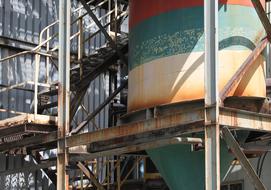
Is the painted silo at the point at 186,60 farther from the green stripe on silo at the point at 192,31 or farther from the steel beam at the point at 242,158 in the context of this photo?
the steel beam at the point at 242,158

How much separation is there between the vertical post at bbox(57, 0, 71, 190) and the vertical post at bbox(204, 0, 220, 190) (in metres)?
3.76

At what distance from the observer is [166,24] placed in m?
12.9

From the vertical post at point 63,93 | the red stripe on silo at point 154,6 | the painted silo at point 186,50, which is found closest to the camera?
the painted silo at point 186,50

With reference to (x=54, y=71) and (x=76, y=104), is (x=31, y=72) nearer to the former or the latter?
(x=54, y=71)

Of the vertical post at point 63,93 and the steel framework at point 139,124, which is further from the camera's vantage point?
the vertical post at point 63,93

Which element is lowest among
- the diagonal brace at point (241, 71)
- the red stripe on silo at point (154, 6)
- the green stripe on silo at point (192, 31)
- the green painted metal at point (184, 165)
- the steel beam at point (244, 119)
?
the green painted metal at point (184, 165)

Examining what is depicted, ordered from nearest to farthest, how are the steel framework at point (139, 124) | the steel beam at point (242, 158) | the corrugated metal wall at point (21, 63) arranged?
the steel framework at point (139, 124)
the steel beam at point (242, 158)
the corrugated metal wall at point (21, 63)

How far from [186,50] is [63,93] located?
294cm

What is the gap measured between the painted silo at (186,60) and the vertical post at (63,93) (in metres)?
1.58

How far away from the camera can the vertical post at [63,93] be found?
13523mm

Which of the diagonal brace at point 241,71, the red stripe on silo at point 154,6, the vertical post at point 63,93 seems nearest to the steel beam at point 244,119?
the diagonal brace at point 241,71

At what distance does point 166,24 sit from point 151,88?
1.33m

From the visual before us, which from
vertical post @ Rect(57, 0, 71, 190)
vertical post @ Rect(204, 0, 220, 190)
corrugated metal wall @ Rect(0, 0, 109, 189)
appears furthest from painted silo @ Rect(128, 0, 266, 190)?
corrugated metal wall @ Rect(0, 0, 109, 189)

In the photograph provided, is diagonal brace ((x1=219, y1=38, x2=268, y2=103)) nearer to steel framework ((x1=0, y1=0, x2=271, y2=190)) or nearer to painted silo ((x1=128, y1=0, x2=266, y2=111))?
steel framework ((x1=0, y1=0, x2=271, y2=190))
